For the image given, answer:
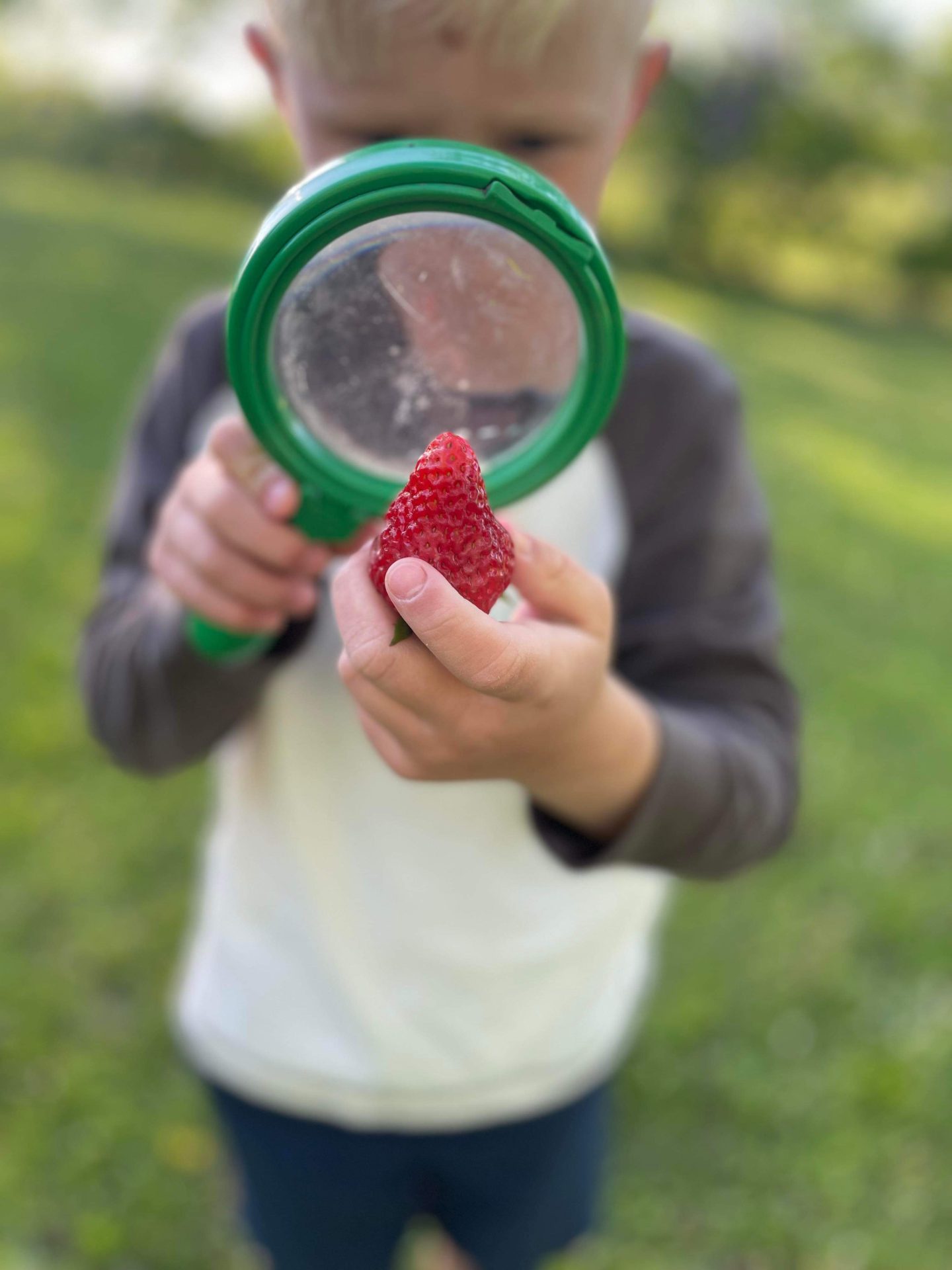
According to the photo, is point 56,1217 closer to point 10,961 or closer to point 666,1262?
point 10,961

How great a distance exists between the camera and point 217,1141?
2.21 metres

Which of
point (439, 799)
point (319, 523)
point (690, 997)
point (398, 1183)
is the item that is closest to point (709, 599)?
point (439, 799)

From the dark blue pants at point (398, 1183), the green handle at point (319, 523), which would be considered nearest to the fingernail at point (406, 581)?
the green handle at point (319, 523)

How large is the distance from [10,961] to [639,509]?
195cm

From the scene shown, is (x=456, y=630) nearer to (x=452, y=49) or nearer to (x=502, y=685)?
(x=502, y=685)

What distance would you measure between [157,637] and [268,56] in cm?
56

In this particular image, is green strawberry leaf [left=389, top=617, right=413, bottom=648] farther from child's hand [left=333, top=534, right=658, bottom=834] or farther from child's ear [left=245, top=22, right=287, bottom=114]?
child's ear [left=245, top=22, right=287, bottom=114]

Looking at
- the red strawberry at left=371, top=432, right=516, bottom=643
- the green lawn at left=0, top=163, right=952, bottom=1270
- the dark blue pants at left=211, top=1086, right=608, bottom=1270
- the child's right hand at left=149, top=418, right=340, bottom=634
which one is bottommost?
the green lawn at left=0, top=163, right=952, bottom=1270

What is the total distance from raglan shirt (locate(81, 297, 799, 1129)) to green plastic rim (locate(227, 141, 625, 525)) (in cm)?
35

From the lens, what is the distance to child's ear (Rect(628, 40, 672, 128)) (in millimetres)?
999

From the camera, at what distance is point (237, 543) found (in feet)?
3.05

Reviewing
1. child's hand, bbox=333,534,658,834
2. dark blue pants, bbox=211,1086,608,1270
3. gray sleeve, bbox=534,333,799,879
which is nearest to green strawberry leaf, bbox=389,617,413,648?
child's hand, bbox=333,534,658,834

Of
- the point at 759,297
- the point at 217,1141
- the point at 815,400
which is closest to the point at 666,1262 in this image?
the point at 217,1141

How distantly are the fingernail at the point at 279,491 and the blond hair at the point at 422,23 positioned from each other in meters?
0.31
